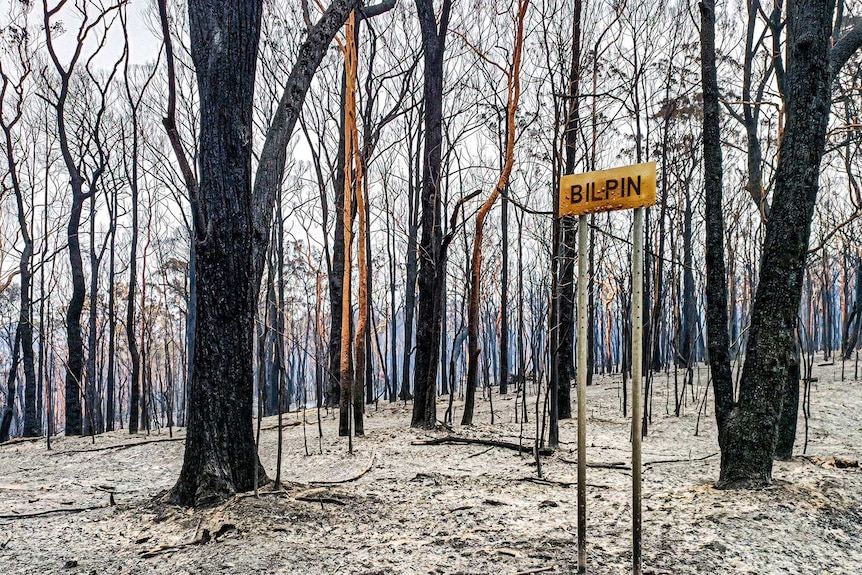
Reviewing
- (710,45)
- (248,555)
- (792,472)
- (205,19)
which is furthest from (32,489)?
(710,45)

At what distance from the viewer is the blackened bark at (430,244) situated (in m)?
7.02

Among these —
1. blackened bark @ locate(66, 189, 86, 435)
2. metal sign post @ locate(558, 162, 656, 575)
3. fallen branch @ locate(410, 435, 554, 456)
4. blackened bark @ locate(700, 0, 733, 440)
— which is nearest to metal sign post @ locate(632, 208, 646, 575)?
metal sign post @ locate(558, 162, 656, 575)

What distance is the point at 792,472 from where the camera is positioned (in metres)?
4.10

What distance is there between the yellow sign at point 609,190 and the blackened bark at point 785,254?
6.49ft

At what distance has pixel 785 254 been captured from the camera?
3668 millimetres

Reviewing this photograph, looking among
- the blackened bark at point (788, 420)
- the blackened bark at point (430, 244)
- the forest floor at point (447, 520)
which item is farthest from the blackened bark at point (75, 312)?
the blackened bark at point (788, 420)

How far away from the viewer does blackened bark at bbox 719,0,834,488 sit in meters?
3.66

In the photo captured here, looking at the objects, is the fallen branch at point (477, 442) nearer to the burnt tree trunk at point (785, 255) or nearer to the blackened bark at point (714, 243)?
the blackened bark at point (714, 243)

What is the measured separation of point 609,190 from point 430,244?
4.91 metres

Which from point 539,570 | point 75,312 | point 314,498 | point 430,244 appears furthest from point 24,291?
point 539,570

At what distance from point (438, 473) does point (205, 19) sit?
4.00m

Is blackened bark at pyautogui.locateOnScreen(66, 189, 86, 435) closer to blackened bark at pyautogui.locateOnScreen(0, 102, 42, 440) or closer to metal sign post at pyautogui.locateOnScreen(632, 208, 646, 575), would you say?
blackened bark at pyautogui.locateOnScreen(0, 102, 42, 440)

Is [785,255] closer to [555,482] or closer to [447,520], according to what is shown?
[555,482]

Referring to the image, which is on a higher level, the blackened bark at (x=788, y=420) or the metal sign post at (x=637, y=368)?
the metal sign post at (x=637, y=368)
